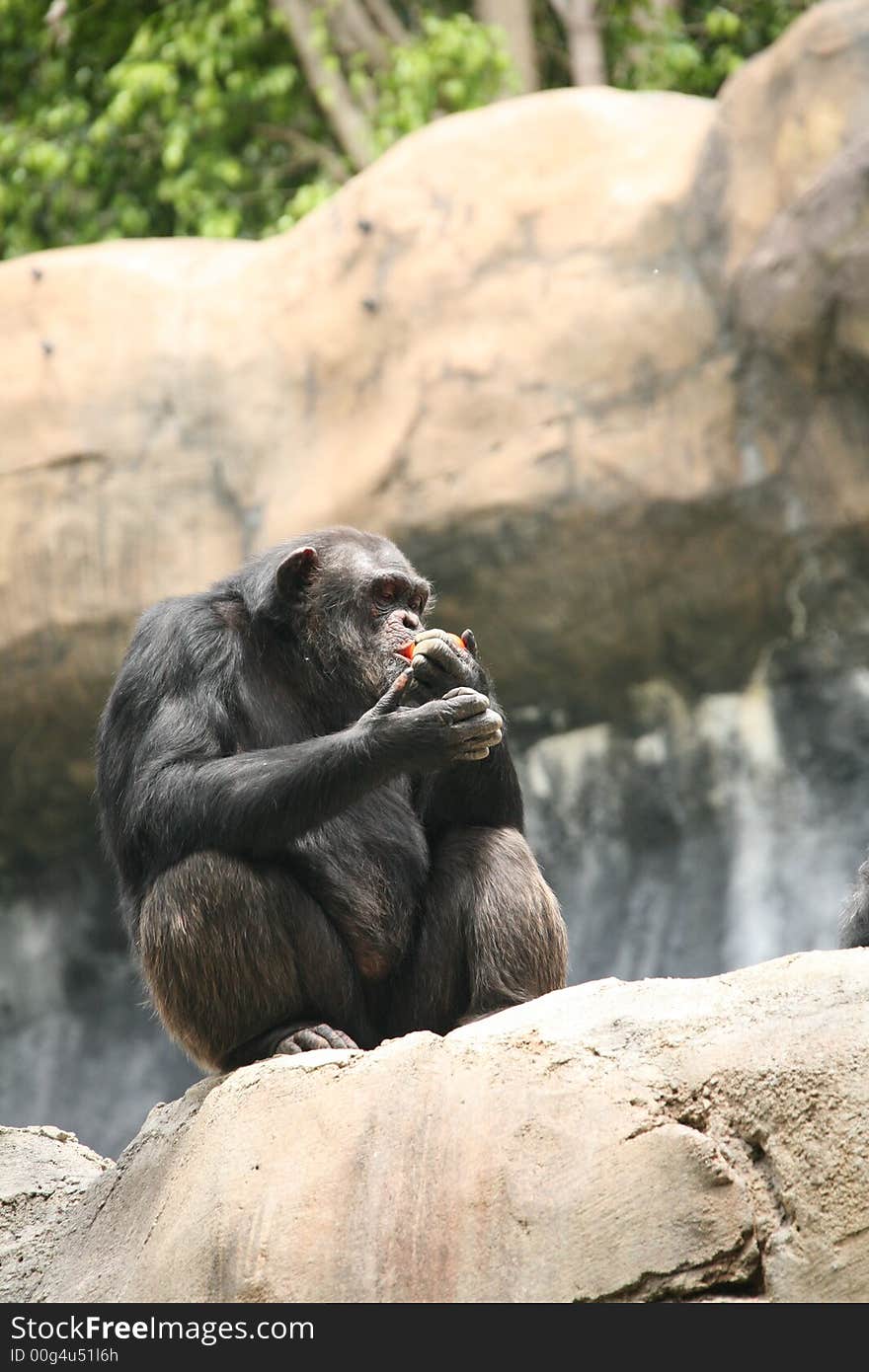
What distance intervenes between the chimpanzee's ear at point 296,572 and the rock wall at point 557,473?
3.85 meters

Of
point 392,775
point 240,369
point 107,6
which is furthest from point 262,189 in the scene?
point 392,775

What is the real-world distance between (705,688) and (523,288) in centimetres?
228

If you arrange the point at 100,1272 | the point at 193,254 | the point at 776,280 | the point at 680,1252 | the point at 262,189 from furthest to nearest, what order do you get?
the point at 262,189 < the point at 193,254 < the point at 776,280 < the point at 100,1272 < the point at 680,1252

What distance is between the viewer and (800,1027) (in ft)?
13.0

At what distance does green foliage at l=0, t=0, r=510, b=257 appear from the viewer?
40.6ft

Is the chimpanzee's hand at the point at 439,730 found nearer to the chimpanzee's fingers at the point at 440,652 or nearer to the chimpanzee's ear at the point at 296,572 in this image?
the chimpanzee's fingers at the point at 440,652

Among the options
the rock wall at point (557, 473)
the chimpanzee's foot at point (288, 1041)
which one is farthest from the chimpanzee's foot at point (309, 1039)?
the rock wall at point (557, 473)

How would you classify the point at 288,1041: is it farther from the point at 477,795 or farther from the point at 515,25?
the point at 515,25

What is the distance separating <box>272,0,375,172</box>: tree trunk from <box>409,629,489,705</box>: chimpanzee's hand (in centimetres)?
817

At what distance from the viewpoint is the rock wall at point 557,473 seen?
30.3 ft

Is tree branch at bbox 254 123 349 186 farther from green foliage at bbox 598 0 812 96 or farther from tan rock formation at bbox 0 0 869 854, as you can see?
tan rock formation at bbox 0 0 869 854

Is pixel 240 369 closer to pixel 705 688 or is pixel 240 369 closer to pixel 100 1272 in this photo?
pixel 705 688

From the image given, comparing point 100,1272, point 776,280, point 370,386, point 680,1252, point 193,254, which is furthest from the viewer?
point 193,254

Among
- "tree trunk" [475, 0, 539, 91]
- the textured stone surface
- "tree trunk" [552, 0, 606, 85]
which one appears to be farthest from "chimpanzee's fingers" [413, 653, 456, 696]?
"tree trunk" [552, 0, 606, 85]
